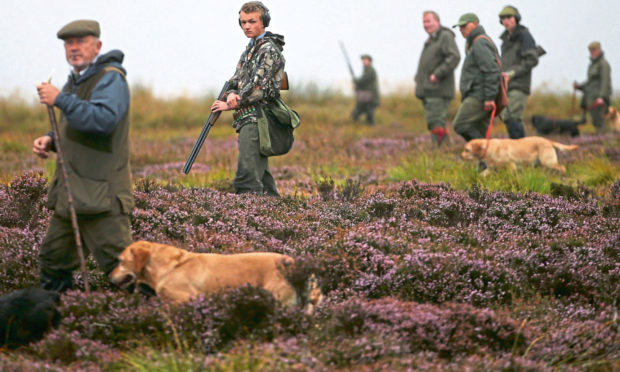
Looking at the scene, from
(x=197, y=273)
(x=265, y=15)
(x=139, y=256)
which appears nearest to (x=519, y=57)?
(x=265, y=15)

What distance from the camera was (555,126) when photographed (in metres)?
19.4


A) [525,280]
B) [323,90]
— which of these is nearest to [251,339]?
[525,280]

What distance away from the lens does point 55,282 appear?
17.1ft

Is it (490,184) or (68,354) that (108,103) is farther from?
(490,184)

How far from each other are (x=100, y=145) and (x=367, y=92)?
21233mm

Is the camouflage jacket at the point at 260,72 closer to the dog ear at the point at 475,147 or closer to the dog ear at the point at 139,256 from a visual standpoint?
the dog ear at the point at 139,256

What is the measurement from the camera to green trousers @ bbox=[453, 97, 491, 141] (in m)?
12.1

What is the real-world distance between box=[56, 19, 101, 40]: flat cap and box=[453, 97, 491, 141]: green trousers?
27.3 feet

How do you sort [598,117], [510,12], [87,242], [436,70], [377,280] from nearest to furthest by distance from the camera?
[87,242], [377,280], [510,12], [436,70], [598,117]

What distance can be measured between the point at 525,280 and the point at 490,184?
3976 mm

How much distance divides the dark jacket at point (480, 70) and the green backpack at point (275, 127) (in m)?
4.70

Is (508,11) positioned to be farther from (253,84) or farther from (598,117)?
(598,117)

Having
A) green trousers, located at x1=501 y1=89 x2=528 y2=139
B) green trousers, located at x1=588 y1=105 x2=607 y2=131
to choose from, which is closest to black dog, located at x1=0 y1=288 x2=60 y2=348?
green trousers, located at x1=501 y1=89 x2=528 y2=139

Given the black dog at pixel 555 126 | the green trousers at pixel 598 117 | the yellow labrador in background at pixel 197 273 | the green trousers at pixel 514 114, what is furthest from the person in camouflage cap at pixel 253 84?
the green trousers at pixel 598 117
